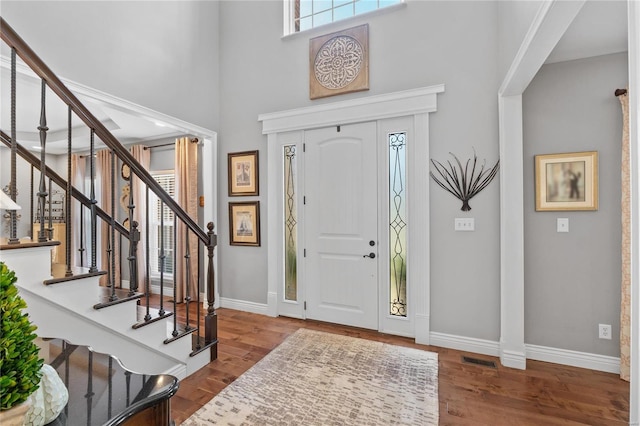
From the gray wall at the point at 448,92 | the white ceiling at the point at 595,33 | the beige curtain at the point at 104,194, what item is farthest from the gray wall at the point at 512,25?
the beige curtain at the point at 104,194

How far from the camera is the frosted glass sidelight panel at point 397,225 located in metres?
3.06

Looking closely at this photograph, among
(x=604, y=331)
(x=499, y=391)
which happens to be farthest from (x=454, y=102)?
(x=499, y=391)

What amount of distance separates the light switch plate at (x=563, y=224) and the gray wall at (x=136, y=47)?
12.6 feet

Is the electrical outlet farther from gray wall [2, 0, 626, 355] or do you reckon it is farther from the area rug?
the area rug

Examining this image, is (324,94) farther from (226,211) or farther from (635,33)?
(635,33)

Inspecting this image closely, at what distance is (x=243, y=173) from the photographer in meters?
3.83

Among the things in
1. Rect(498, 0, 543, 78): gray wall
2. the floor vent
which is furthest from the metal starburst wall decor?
the floor vent

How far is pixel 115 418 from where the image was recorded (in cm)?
83

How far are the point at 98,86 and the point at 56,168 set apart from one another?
14.0 ft

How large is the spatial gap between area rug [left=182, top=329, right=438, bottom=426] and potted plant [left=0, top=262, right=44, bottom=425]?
146 centimetres

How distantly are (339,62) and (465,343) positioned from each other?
313 centimetres

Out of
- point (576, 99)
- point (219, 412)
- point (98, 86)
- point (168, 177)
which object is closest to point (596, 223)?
point (576, 99)

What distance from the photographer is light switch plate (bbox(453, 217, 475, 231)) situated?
2797mm

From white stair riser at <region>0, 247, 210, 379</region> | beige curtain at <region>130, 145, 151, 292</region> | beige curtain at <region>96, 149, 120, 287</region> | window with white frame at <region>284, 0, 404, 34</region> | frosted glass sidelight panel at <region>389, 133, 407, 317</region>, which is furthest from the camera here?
beige curtain at <region>96, 149, 120, 287</region>
